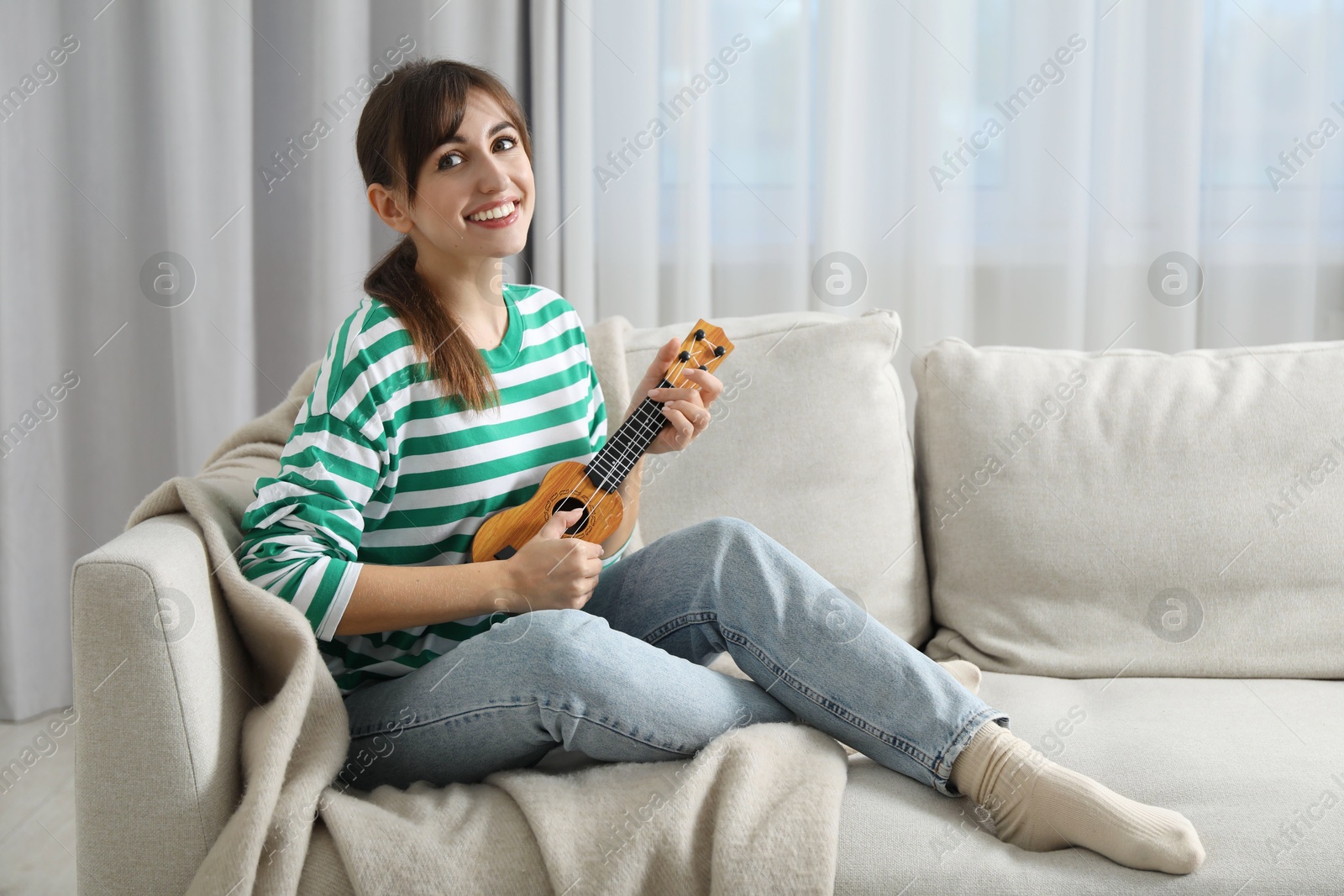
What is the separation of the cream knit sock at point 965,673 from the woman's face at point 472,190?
658 millimetres

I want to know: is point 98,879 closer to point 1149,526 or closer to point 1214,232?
point 1149,526

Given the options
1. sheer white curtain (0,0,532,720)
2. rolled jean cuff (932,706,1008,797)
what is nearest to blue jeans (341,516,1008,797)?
rolled jean cuff (932,706,1008,797)

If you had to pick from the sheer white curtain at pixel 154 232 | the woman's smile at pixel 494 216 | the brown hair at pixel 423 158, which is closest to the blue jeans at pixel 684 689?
the brown hair at pixel 423 158

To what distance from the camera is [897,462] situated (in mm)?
1306

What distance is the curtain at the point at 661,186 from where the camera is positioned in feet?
5.70

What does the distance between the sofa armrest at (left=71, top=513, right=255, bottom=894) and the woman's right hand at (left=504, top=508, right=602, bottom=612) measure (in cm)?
27

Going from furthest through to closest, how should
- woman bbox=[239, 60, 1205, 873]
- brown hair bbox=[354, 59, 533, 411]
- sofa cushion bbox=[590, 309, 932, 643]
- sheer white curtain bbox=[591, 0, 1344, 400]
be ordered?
sheer white curtain bbox=[591, 0, 1344, 400]
sofa cushion bbox=[590, 309, 932, 643]
brown hair bbox=[354, 59, 533, 411]
woman bbox=[239, 60, 1205, 873]

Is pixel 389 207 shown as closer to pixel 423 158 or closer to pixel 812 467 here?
pixel 423 158

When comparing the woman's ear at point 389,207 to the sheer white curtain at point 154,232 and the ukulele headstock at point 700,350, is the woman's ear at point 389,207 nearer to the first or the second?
the ukulele headstock at point 700,350

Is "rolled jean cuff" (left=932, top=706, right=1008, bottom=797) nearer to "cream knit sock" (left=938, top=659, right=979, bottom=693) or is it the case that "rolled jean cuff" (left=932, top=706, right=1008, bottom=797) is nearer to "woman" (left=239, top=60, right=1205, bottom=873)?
"woman" (left=239, top=60, right=1205, bottom=873)

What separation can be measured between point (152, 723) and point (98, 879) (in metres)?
0.14

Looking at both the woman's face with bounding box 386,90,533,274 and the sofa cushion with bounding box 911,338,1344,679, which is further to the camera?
the sofa cushion with bounding box 911,338,1344,679

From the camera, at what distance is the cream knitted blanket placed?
771 mm

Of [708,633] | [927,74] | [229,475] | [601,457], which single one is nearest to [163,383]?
[229,475]
